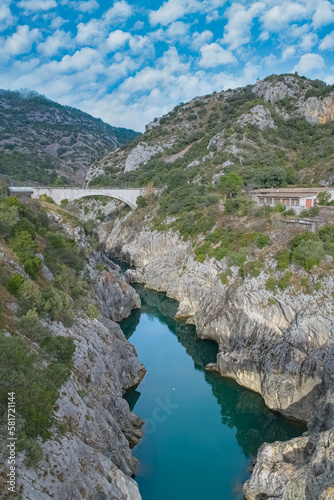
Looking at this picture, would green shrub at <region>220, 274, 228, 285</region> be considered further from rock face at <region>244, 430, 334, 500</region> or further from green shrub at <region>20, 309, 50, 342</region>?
green shrub at <region>20, 309, 50, 342</region>

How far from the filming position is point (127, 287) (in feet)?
125

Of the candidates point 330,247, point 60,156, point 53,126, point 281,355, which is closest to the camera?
point 281,355

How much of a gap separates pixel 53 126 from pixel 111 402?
439 feet

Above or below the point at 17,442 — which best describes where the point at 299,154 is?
above

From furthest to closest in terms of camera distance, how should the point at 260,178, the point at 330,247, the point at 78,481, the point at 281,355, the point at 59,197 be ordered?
the point at 59,197 → the point at 260,178 → the point at 330,247 → the point at 281,355 → the point at 78,481

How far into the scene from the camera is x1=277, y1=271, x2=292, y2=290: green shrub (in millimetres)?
24797

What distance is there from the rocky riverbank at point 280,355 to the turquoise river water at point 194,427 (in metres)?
1.18

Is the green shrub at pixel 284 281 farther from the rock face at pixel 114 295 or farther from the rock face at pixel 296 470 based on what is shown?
the rock face at pixel 114 295

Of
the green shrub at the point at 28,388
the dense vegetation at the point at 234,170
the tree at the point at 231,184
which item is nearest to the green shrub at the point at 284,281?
the dense vegetation at the point at 234,170

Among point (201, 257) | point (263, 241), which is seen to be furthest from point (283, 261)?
point (201, 257)

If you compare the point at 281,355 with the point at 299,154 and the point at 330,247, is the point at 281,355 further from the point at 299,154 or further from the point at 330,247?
the point at 299,154

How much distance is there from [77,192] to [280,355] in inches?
1833

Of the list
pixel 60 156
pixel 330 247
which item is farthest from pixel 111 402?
pixel 60 156

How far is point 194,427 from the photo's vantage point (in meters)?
21.6
